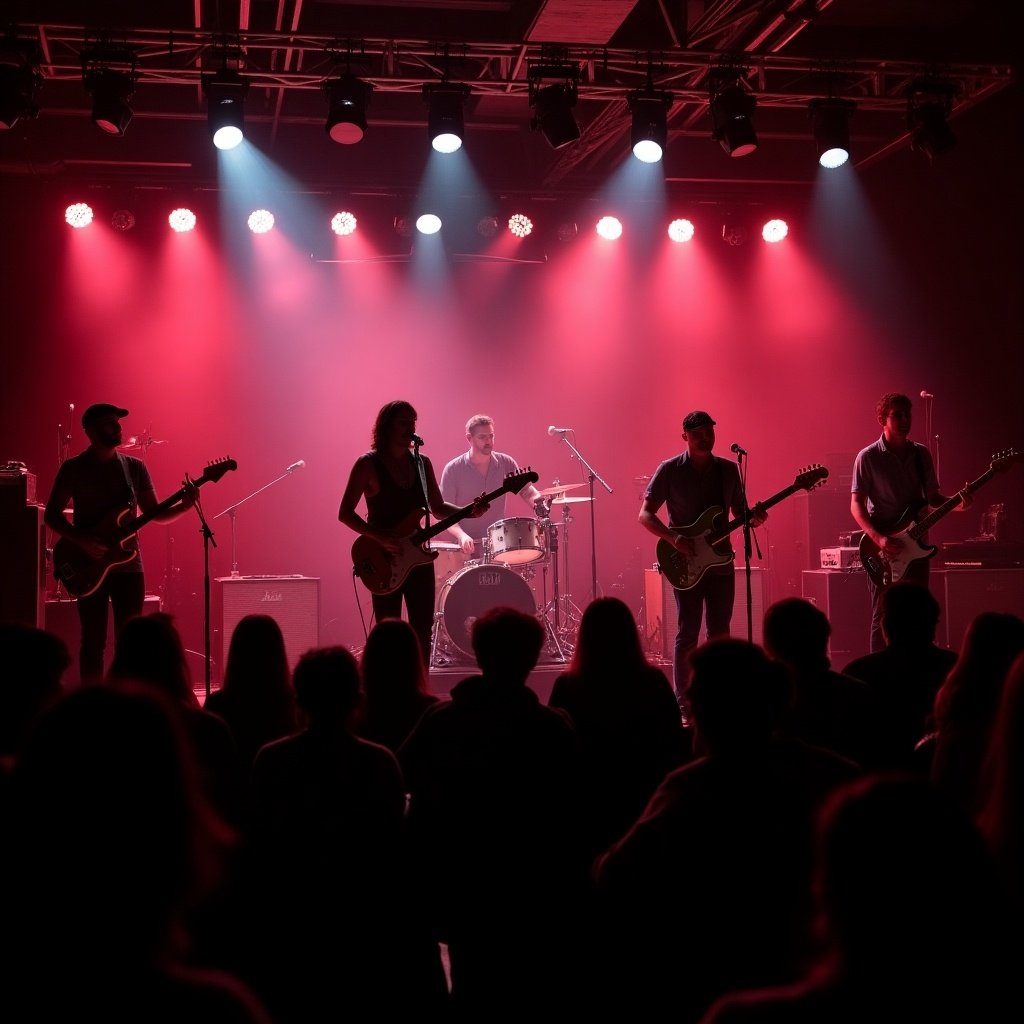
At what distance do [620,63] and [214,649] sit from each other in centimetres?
641

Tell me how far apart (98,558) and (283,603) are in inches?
114

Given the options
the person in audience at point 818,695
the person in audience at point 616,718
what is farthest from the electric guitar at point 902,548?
the person in audience at point 616,718

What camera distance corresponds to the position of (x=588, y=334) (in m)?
12.0

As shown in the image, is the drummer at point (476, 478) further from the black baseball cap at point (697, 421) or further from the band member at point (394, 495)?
the band member at point (394, 495)

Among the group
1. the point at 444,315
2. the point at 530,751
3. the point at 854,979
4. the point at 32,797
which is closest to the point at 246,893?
the point at 530,751

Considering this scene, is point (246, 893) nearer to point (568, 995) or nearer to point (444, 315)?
point (568, 995)

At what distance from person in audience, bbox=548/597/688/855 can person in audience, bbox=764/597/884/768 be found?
37cm

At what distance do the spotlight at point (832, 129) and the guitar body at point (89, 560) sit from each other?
19.5 feet

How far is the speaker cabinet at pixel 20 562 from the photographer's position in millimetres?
7309

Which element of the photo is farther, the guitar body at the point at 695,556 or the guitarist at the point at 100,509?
the guitar body at the point at 695,556

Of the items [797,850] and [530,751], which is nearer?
[797,850]

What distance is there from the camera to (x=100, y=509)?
6570mm

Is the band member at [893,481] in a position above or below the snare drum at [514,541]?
above

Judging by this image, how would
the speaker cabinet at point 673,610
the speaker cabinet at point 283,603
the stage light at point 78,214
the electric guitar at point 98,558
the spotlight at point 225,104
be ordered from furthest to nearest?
1. the stage light at point 78,214
2. the speaker cabinet at point 673,610
3. the speaker cabinet at point 283,603
4. the spotlight at point 225,104
5. the electric guitar at point 98,558
